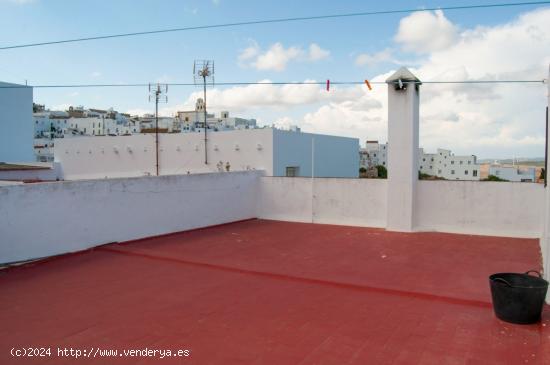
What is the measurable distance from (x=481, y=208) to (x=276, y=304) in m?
7.35

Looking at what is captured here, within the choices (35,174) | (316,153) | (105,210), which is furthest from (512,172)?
(105,210)

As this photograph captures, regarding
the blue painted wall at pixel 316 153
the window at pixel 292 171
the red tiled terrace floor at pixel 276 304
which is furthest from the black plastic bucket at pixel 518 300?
the window at pixel 292 171

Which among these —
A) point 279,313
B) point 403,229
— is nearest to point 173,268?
point 279,313

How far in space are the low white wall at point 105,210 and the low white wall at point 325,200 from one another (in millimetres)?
1116

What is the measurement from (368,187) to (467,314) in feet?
22.8

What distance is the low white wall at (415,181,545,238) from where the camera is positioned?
10.1m

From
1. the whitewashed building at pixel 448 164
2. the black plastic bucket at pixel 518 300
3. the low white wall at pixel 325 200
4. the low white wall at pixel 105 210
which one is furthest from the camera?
the whitewashed building at pixel 448 164

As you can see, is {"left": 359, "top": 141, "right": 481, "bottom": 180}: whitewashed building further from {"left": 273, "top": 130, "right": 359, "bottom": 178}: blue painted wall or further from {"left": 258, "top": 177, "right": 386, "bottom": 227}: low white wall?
{"left": 258, "top": 177, "right": 386, "bottom": 227}: low white wall

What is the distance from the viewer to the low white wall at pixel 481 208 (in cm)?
1006

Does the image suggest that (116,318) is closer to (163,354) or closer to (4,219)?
(163,354)

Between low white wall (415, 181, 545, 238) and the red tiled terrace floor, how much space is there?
114 cm

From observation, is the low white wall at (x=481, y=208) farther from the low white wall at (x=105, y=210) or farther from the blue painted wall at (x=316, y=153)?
the low white wall at (x=105, y=210)

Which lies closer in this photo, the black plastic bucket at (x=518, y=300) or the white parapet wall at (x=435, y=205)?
the black plastic bucket at (x=518, y=300)

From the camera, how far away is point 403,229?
11.0 meters
